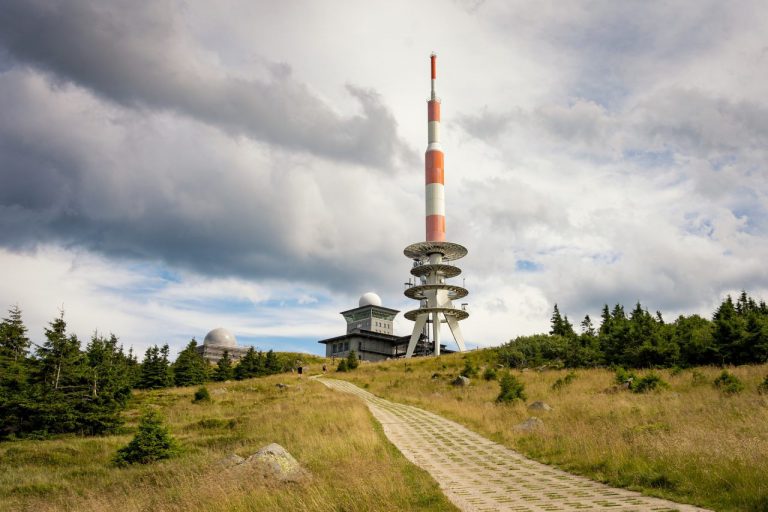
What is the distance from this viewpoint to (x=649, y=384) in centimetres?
2561

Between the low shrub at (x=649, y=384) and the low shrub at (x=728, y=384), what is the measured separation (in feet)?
7.27

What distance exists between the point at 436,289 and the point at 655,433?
225 feet

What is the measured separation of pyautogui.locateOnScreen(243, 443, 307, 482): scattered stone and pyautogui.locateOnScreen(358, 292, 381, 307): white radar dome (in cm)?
9544

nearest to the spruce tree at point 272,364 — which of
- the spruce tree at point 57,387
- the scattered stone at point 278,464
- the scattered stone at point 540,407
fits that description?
the spruce tree at point 57,387

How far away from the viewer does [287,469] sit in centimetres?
1238

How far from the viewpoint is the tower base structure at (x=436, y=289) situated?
3211 inches

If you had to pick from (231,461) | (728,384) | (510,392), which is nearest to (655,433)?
(728,384)

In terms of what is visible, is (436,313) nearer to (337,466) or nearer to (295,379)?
(295,379)

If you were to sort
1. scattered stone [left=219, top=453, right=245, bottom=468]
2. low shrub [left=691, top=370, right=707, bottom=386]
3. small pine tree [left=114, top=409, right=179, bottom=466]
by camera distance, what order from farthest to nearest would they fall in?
1. low shrub [left=691, top=370, right=707, bottom=386]
2. small pine tree [left=114, top=409, right=179, bottom=466]
3. scattered stone [left=219, top=453, right=245, bottom=468]

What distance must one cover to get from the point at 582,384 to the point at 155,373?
165 ft

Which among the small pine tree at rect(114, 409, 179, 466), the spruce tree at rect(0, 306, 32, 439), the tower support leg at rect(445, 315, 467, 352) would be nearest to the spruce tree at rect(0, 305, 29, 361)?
the spruce tree at rect(0, 306, 32, 439)

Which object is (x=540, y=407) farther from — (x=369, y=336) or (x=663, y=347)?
(x=369, y=336)

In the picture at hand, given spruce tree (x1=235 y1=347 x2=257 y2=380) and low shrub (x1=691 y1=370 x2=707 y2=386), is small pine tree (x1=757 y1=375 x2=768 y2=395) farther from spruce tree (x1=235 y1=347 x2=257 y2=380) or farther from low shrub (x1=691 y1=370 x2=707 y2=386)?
spruce tree (x1=235 y1=347 x2=257 y2=380)

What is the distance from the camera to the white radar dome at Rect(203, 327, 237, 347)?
371 feet
